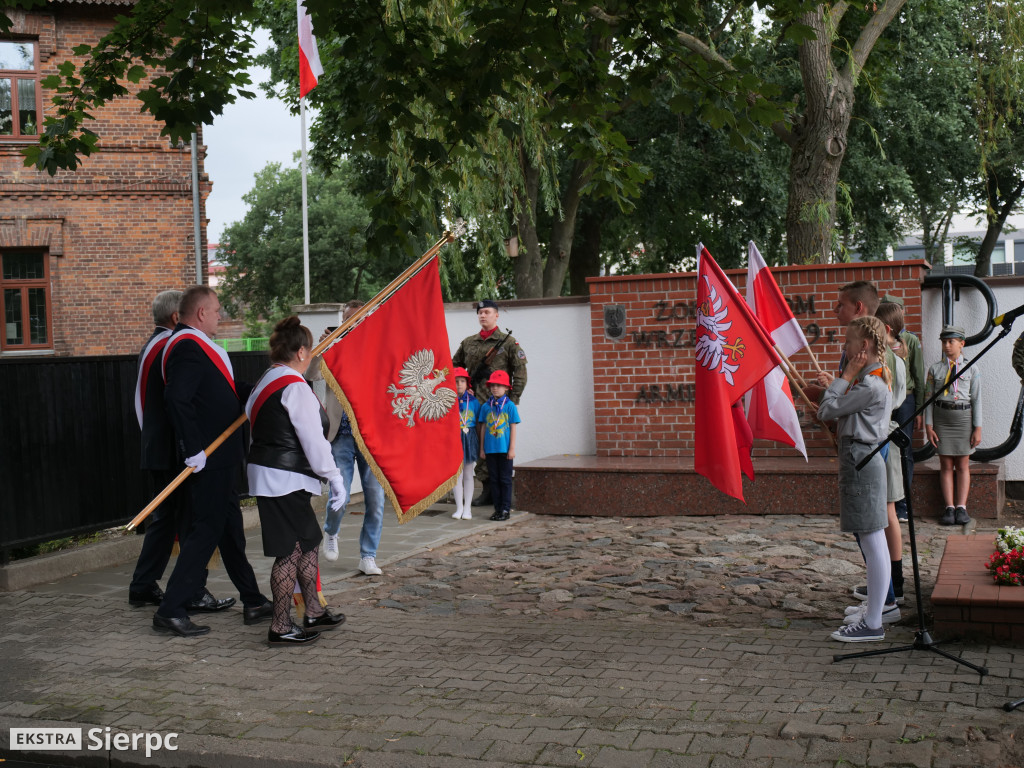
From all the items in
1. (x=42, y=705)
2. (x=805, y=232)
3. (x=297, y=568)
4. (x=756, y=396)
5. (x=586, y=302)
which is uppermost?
(x=805, y=232)

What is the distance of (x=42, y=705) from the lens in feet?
16.2

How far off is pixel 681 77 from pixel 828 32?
694cm

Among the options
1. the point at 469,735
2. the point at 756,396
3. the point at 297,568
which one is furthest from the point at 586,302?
the point at 469,735

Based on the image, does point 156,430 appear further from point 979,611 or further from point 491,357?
point 979,611

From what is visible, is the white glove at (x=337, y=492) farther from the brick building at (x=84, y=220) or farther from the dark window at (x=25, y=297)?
the dark window at (x=25, y=297)

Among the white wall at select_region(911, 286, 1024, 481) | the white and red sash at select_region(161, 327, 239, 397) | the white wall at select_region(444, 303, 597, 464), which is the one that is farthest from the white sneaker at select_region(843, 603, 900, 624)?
the white wall at select_region(444, 303, 597, 464)

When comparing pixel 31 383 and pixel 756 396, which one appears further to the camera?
pixel 31 383

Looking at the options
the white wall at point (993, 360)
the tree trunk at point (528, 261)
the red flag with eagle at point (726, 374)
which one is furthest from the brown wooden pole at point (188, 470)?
the tree trunk at point (528, 261)

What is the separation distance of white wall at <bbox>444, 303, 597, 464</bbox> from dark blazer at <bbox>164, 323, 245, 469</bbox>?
21.2 feet

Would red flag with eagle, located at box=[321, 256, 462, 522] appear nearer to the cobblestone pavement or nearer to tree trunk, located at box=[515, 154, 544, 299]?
the cobblestone pavement

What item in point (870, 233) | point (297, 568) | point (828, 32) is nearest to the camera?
point (297, 568)

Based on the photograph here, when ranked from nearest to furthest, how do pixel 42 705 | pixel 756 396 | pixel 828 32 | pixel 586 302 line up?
pixel 42 705 → pixel 756 396 → pixel 586 302 → pixel 828 32

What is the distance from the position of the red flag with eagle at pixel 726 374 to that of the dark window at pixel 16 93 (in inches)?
751

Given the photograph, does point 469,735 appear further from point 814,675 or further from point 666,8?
point 666,8
